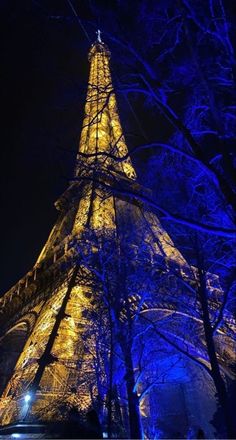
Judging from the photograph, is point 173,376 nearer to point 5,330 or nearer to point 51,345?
point 51,345

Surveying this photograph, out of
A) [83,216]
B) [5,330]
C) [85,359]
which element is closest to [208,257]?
[85,359]

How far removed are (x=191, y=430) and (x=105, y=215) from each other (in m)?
11.7

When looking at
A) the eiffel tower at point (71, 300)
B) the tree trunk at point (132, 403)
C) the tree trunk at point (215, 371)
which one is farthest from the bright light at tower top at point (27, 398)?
the tree trunk at point (215, 371)

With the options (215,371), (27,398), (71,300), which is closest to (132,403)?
(215,371)

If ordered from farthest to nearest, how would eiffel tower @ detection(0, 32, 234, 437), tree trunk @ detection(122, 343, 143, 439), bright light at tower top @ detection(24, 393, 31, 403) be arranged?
bright light at tower top @ detection(24, 393, 31, 403), tree trunk @ detection(122, 343, 143, 439), eiffel tower @ detection(0, 32, 234, 437)

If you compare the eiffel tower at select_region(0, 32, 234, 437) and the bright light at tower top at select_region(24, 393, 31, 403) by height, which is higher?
the eiffel tower at select_region(0, 32, 234, 437)

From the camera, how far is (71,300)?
15.1m

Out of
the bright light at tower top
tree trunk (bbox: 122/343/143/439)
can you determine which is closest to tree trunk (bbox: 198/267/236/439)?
tree trunk (bbox: 122/343/143/439)

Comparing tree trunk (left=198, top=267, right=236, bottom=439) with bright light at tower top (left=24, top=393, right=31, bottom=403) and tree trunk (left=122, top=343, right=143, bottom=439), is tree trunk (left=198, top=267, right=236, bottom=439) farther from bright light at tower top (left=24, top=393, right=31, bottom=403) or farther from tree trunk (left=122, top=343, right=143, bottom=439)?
bright light at tower top (left=24, top=393, right=31, bottom=403)

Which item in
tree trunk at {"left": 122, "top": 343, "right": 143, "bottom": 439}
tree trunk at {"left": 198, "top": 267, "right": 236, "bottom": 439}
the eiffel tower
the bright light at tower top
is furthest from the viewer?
the bright light at tower top

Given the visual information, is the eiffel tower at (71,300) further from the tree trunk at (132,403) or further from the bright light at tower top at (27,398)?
the tree trunk at (132,403)

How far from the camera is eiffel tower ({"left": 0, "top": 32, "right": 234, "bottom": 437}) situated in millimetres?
7375

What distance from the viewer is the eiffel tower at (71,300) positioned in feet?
24.2

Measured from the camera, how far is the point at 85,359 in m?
12.3
